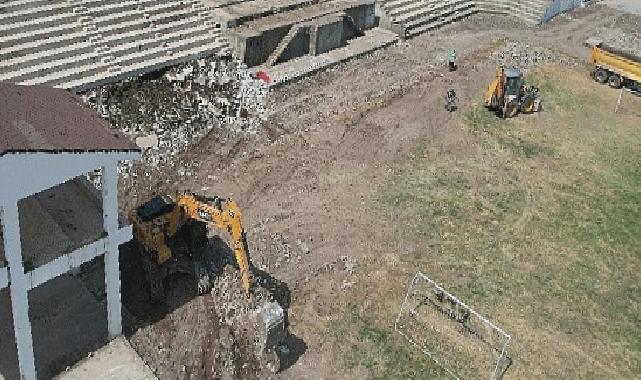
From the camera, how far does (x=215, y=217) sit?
657 inches

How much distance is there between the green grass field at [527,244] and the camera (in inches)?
706

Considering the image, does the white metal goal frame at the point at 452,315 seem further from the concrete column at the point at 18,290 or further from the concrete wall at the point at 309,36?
Answer: the concrete wall at the point at 309,36

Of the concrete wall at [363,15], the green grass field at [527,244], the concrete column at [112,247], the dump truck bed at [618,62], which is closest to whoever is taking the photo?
the concrete column at [112,247]

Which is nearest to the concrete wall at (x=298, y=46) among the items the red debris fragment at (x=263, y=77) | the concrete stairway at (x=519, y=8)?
the red debris fragment at (x=263, y=77)

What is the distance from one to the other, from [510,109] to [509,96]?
543 mm

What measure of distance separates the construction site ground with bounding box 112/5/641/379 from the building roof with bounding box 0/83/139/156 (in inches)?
204

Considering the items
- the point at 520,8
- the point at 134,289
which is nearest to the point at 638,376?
the point at 134,289

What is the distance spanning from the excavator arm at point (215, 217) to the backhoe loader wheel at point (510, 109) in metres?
14.2

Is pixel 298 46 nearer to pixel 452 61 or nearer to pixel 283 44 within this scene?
pixel 283 44

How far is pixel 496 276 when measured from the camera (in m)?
20.2

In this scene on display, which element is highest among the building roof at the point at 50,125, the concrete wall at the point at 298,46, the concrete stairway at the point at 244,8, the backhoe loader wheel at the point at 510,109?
the building roof at the point at 50,125

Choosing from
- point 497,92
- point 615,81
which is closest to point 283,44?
point 497,92

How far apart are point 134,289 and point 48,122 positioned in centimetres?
575

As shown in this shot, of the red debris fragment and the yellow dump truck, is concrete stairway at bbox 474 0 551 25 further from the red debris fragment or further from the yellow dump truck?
the red debris fragment
